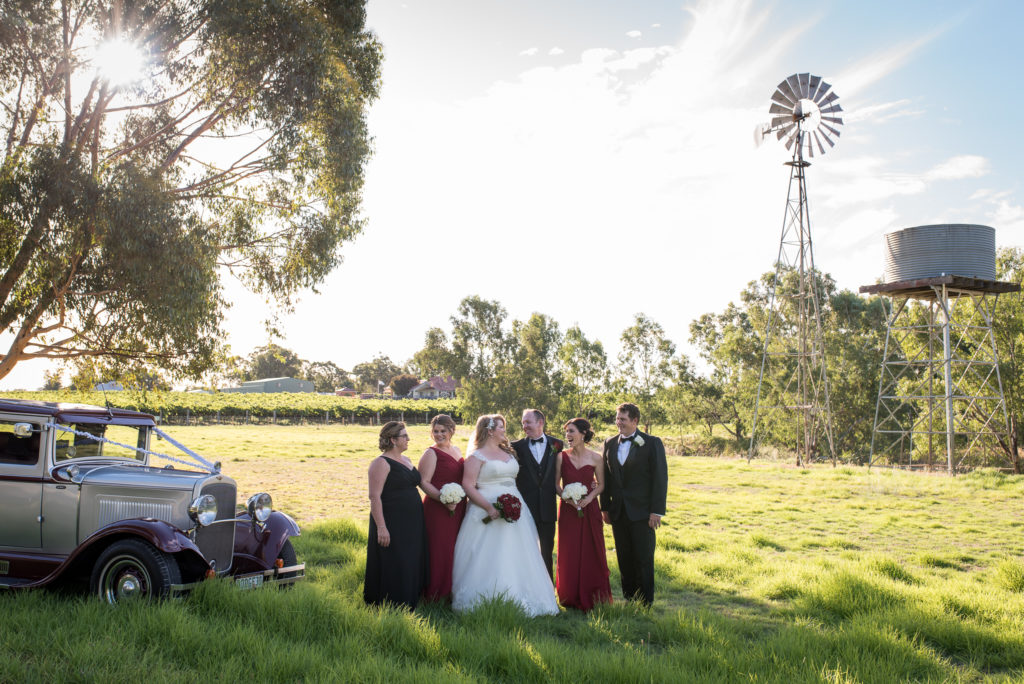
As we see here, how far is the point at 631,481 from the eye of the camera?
25.0 feet

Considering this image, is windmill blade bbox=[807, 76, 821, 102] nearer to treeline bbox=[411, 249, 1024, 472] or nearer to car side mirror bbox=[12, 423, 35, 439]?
treeline bbox=[411, 249, 1024, 472]

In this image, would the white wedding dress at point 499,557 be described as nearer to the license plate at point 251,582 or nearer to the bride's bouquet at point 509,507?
the bride's bouquet at point 509,507

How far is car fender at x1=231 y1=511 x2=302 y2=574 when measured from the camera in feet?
24.3

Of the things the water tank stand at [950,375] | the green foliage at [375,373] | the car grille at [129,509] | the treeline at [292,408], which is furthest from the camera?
the green foliage at [375,373]

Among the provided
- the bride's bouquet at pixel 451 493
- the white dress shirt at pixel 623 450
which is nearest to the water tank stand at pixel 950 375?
the white dress shirt at pixel 623 450

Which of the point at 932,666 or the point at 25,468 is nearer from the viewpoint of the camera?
the point at 932,666

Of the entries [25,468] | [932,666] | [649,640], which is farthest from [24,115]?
[932,666]

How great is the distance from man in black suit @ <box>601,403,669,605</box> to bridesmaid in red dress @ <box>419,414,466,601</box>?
174 centimetres

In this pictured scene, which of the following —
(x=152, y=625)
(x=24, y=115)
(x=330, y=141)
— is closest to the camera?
(x=152, y=625)

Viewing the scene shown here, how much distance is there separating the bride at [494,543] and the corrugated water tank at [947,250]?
22584 millimetres

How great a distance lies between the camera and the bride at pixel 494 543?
23.7 ft

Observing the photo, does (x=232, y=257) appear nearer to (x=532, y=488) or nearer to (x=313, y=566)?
(x=313, y=566)

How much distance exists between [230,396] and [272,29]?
63.0 m

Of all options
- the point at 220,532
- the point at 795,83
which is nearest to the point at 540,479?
the point at 220,532
